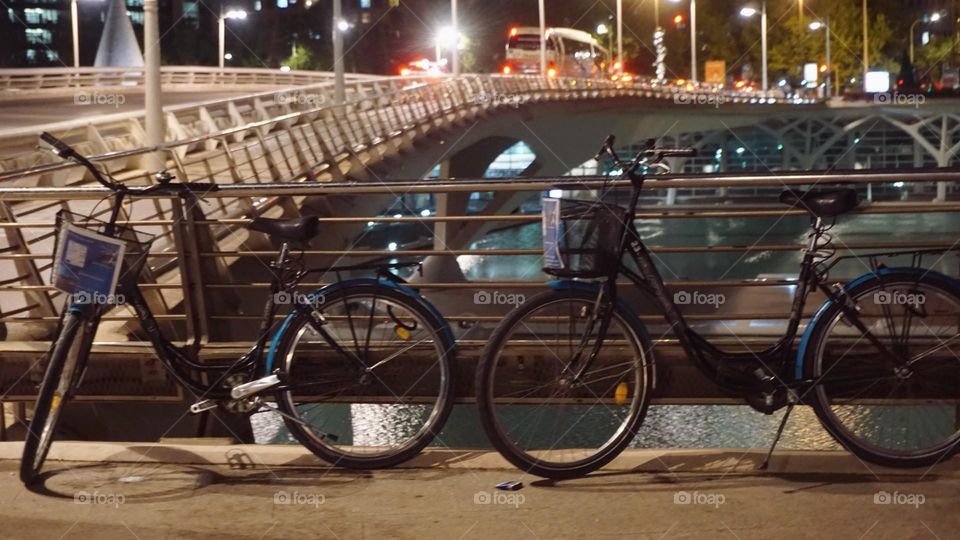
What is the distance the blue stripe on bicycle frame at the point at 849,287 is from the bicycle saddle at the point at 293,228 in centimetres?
191

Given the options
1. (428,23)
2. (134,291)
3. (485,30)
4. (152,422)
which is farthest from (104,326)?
(428,23)

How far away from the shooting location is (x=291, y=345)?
5.10 m

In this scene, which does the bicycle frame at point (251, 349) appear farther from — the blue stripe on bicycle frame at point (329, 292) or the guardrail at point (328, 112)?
the guardrail at point (328, 112)

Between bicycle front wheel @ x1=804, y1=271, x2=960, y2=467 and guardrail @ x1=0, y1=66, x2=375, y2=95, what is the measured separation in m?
41.3

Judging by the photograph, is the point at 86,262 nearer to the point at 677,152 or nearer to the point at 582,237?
the point at 582,237

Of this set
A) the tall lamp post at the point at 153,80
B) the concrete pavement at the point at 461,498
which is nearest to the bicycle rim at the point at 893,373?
the concrete pavement at the point at 461,498

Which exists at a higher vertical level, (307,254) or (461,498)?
(307,254)

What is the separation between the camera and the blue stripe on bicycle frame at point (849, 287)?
190 inches

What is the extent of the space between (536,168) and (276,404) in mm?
51572

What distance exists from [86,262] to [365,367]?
3.79ft

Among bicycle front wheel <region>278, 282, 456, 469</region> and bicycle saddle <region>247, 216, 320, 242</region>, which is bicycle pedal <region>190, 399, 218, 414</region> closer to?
bicycle front wheel <region>278, 282, 456, 469</region>

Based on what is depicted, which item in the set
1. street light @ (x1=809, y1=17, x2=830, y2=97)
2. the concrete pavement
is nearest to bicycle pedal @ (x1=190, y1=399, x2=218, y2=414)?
the concrete pavement

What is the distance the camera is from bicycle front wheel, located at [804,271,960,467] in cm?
488

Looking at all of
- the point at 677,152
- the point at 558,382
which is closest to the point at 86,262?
the point at 558,382
